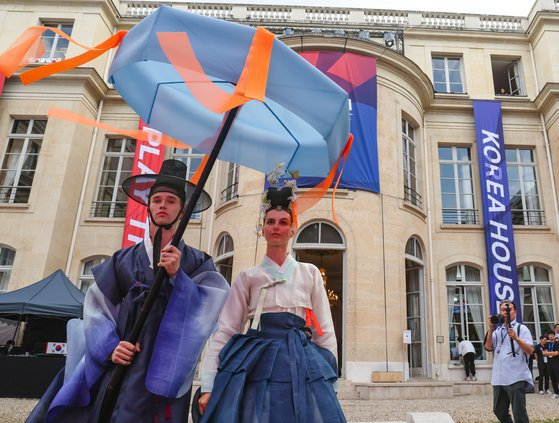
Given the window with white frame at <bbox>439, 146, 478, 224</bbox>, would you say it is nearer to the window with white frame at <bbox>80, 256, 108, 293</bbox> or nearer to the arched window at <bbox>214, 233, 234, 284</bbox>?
the arched window at <bbox>214, 233, 234, 284</bbox>

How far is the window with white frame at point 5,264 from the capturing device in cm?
1142

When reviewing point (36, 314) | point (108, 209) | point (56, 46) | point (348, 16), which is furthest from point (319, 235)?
point (56, 46)

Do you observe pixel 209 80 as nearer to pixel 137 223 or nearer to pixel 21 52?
pixel 21 52

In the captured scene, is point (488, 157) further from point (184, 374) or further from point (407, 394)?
point (184, 374)

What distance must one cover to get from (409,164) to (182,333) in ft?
36.7

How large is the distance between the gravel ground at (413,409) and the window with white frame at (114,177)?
6.37 metres

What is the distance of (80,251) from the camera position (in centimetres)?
1214

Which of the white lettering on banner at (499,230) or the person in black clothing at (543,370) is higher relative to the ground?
the white lettering on banner at (499,230)

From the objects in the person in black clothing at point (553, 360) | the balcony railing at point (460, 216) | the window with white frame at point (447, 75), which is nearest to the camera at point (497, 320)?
the person in black clothing at point (553, 360)

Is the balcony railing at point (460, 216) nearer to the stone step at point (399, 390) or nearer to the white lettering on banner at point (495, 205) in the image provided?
the white lettering on banner at point (495, 205)

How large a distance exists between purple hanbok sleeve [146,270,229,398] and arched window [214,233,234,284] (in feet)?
27.5

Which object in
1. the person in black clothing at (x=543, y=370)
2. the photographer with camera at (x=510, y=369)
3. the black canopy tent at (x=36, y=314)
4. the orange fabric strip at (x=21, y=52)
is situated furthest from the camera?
the person in black clothing at (x=543, y=370)

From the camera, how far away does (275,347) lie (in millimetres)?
2150

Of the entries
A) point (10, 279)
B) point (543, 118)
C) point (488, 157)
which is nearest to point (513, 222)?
point (488, 157)
